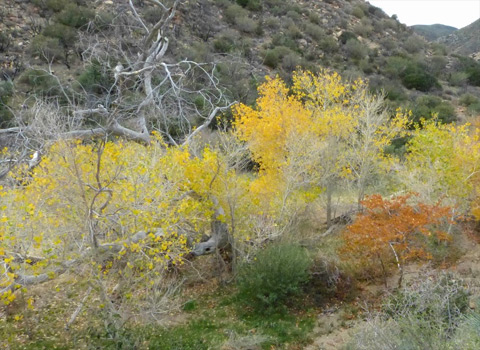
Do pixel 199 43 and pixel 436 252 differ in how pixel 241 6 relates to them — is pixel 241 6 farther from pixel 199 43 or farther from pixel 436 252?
pixel 436 252

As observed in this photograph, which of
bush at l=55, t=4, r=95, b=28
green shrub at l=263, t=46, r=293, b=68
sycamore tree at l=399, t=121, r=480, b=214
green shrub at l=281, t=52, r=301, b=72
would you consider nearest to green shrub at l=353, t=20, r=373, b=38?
green shrub at l=263, t=46, r=293, b=68

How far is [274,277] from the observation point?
9312 mm

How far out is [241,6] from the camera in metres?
37.5

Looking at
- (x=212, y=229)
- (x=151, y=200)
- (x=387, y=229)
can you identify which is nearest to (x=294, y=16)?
(x=212, y=229)

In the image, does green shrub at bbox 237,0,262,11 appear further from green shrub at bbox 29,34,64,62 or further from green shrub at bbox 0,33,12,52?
green shrub at bbox 0,33,12,52

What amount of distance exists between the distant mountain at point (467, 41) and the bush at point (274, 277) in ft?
158

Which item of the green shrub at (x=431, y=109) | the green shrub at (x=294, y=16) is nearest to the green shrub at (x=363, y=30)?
the green shrub at (x=294, y=16)

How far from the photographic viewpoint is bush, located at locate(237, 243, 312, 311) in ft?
30.3

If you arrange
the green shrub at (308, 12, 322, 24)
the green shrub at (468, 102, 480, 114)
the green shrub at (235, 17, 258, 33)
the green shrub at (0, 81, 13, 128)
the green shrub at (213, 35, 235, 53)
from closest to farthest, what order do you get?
1. the green shrub at (0, 81, 13, 128)
2. the green shrub at (468, 102, 480, 114)
3. the green shrub at (213, 35, 235, 53)
4. the green shrub at (235, 17, 258, 33)
5. the green shrub at (308, 12, 322, 24)

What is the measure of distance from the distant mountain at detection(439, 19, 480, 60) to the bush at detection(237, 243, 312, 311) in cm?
4823

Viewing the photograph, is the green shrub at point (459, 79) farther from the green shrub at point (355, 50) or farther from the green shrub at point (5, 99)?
the green shrub at point (5, 99)

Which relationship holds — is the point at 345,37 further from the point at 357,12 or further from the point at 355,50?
the point at 357,12

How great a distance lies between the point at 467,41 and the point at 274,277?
58116 mm

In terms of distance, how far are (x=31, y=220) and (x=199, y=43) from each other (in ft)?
84.7
